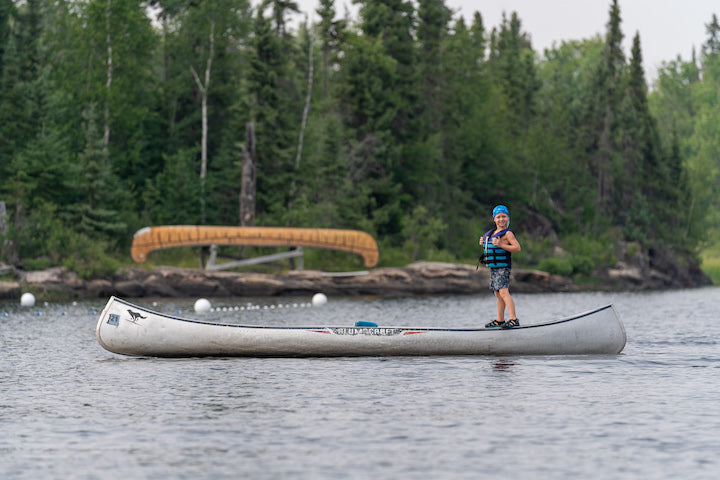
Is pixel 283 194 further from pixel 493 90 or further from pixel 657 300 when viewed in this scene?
pixel 493 90

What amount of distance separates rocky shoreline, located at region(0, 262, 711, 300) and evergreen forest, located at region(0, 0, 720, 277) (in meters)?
0.95

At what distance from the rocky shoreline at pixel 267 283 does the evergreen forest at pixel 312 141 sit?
3.11 feet

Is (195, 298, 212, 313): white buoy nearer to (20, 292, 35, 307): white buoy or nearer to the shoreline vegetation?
(20, 292, 35, 307): white buoy

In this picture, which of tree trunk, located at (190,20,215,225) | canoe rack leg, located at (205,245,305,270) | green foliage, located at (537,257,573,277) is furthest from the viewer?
green foliage, located at (537,257,573,277)

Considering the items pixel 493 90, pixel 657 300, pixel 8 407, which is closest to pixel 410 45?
pixel 493 90

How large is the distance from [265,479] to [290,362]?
9.00 meters

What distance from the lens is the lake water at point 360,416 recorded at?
1027 centimetres

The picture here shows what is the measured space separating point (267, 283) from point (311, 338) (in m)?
24.3

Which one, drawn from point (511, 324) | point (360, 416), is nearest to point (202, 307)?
point (511, 324)

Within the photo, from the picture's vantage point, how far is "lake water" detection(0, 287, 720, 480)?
10.3m

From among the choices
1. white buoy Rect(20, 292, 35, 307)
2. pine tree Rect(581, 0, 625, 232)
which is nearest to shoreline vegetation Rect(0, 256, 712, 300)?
white buoy Rect(20, 292, 35, 307)

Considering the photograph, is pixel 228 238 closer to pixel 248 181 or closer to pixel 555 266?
pixel 248 181

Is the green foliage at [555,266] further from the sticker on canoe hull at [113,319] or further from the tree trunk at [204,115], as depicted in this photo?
the sticker on canoe hull at [113,319]

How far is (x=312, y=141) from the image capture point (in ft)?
187
